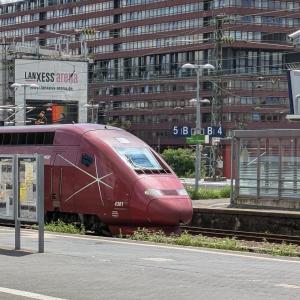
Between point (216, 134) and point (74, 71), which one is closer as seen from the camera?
point (216, 134)

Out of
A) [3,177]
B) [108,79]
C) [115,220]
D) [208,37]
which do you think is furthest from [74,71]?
[3,177]

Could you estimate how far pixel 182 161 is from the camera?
198ft

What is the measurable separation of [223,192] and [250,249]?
21.3 m

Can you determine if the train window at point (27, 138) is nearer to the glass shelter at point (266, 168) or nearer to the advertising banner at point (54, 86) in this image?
the glass shelter at point (266, 168)

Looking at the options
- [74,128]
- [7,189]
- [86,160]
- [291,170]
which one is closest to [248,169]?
[291,170]

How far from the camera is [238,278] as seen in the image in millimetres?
9531

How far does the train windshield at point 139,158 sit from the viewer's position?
18250 millimetres

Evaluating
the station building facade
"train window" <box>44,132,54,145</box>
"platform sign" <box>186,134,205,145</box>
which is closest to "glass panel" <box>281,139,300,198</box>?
"platform sign" <box>186,134,205,145</box>

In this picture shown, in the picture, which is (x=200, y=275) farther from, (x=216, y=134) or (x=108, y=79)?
(x=108, y=79)

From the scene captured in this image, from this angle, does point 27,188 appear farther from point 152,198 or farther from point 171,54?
point 171,54

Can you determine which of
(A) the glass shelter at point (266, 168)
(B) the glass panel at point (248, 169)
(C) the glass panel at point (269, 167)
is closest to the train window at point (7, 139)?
(A) the glass shelter at point (266, 168)

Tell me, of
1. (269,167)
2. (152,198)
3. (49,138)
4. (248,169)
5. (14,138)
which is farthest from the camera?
(248,169)

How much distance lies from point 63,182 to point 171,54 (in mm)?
82378

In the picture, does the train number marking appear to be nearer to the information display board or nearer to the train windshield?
the train windshield
